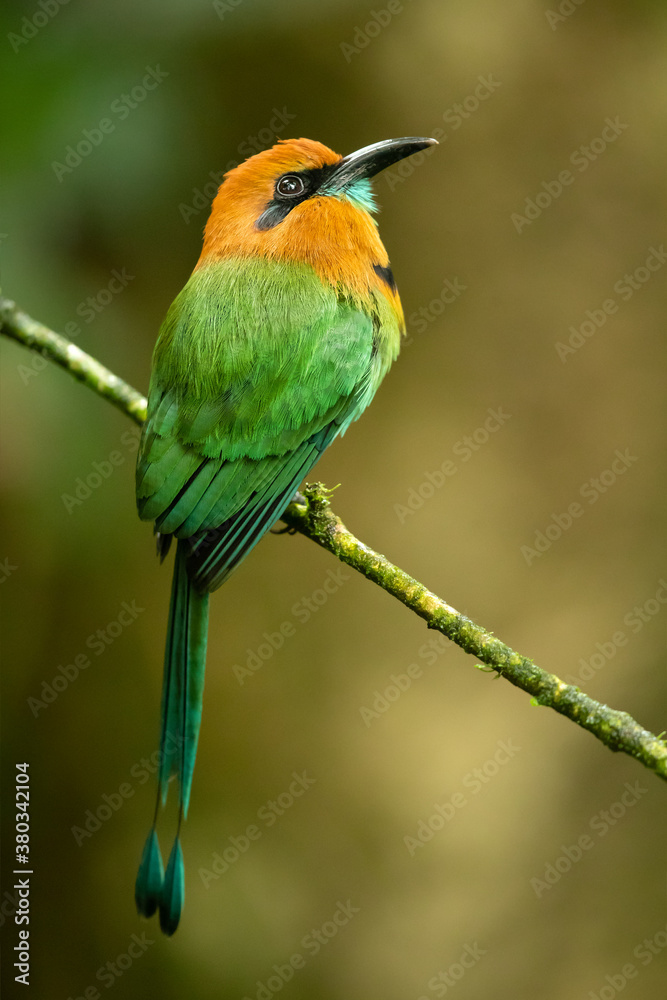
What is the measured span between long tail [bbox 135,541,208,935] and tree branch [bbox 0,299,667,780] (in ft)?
1.08

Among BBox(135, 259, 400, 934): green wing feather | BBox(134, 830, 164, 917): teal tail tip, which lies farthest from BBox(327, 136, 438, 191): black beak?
BBox(134, 830, 164, 917): teal tail tip

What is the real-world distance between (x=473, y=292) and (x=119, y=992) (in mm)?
2982

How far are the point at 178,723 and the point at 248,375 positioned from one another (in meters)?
0.82

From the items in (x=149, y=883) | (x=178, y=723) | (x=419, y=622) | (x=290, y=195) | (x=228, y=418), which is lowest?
(x=149, y=883)

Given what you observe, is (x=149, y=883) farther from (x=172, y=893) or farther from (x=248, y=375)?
(x=248, y=375)

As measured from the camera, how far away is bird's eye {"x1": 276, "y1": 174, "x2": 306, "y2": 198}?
2.38 metres

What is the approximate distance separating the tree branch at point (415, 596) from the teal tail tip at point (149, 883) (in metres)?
0.73

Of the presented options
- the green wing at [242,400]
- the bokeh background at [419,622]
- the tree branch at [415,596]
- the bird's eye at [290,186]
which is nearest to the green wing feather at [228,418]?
the green wing at [242,400]

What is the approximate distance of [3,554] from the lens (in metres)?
3.10

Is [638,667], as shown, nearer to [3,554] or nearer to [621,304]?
[621,304]

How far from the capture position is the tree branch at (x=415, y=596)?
4.73ft

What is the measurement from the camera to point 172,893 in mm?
1894

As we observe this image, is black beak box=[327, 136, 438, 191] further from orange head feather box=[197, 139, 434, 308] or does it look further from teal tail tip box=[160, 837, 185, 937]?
teal tail tip box=[160, 837, 185, 937]

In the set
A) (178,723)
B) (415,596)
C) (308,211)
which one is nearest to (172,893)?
(178,723)
